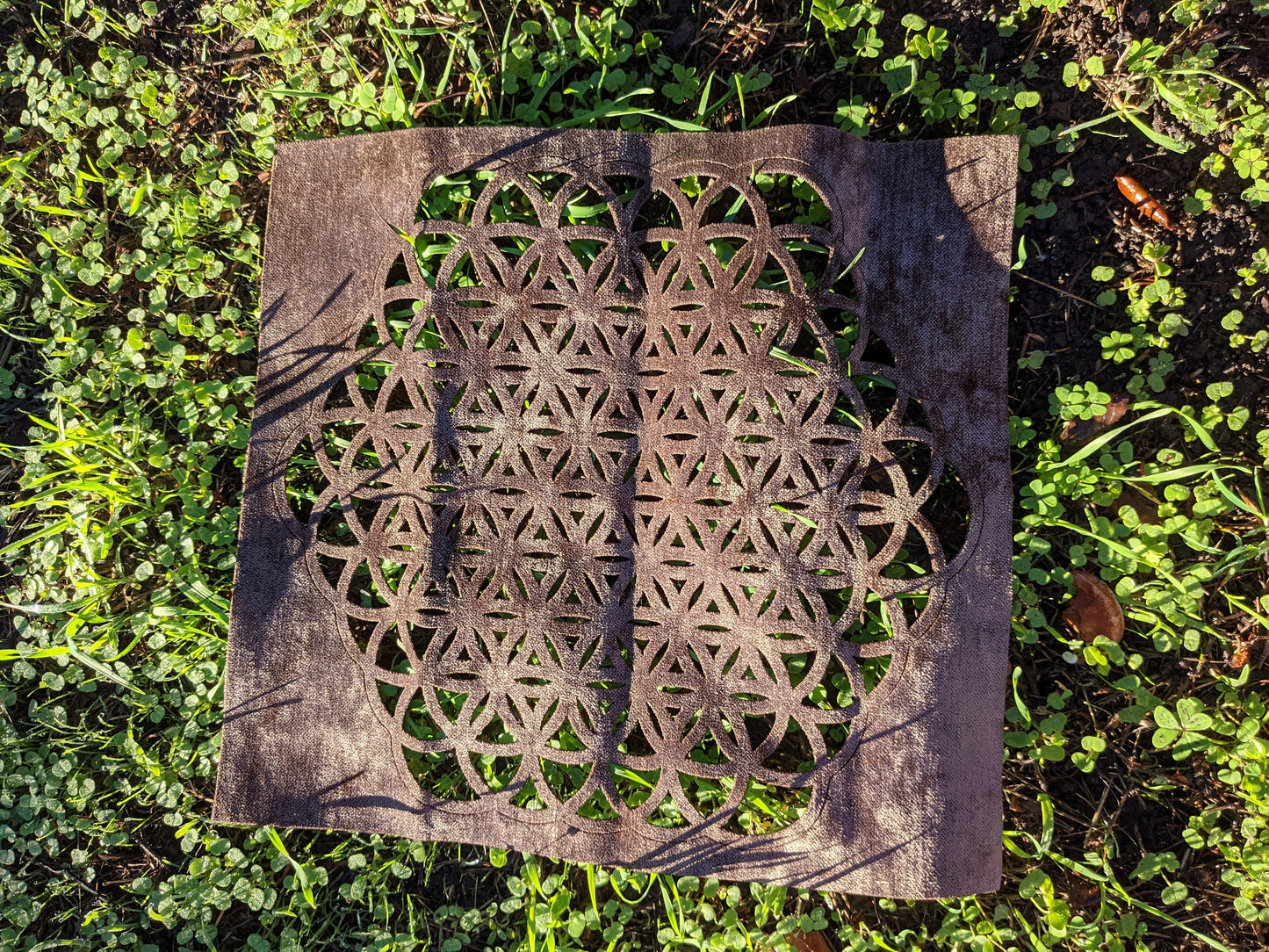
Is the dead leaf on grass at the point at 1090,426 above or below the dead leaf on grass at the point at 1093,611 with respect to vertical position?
above

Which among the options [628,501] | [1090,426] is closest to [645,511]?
[628,501]

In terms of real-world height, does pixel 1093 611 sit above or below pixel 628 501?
below

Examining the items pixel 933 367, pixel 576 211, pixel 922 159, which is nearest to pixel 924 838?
pixel 933 367

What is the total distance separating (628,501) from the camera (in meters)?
1.57

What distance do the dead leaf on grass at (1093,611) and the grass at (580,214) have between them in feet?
0.12

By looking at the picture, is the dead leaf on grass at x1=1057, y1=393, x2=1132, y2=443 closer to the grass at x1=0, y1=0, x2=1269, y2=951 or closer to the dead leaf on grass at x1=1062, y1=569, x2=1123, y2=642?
the grass at x1=0, y1=0, x2=1269, y2=951

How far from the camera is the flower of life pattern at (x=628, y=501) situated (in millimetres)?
1544

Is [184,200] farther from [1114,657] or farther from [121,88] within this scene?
[1114,657]

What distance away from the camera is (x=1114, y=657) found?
1.63m

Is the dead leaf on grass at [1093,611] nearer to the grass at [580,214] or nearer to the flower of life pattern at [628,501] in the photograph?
the grass at [580,214]

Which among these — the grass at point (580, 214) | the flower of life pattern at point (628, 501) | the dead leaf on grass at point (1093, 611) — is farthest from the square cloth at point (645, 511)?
the dead leaf on grass at point (1093, 611)

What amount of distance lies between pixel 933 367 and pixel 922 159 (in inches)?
18.3

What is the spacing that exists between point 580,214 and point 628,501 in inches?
27.1

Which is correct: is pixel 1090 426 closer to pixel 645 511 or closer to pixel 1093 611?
pixel 1093 611
